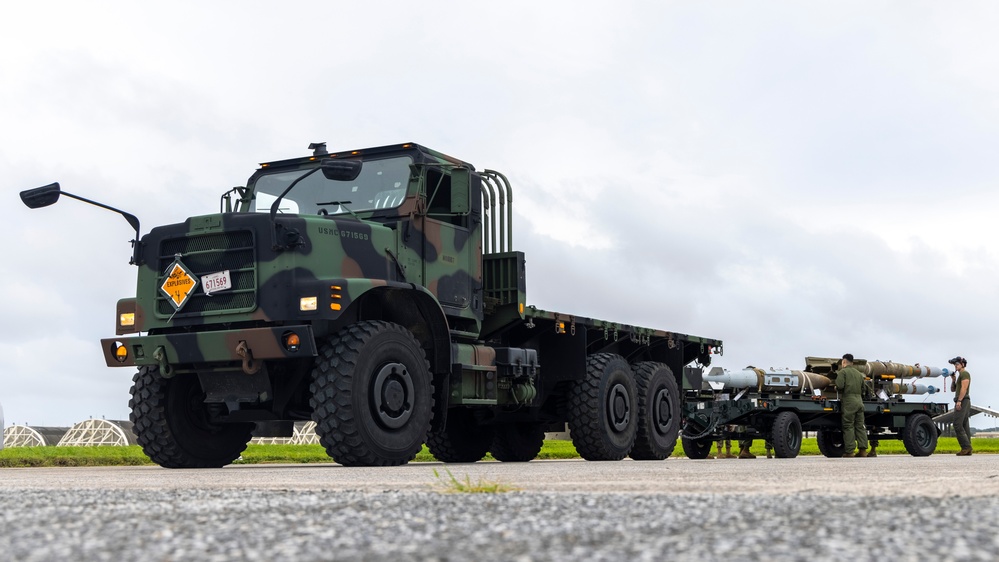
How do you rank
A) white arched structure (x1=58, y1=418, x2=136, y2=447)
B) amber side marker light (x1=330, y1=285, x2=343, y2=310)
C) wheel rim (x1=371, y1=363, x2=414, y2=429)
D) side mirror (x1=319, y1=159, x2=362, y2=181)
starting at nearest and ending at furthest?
side mirror (x1=319, y1=159, x2=362, y2=181)
amber side marker light (x1=330, y1=285, x2=343, y2=310)
wheel rim (x1=371, y1=363, x2=414, y2=429)
white arched structure (x1=58, y1=418, x2=136, y2=447)

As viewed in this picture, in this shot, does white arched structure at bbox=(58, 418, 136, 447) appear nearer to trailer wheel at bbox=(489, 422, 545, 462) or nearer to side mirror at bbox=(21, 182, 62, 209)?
trailer wheel at bbox=(489, 422, 545, 462)

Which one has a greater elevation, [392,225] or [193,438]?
[392,225]

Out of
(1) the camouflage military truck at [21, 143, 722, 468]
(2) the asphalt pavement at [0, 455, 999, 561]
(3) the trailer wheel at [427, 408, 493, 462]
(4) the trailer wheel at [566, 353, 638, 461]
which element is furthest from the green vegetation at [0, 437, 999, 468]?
(2) the asphalt pavement at [0, 455, 999, 561]

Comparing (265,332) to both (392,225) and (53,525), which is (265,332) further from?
(53,525)

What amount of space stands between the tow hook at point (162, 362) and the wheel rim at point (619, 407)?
18.9 feet

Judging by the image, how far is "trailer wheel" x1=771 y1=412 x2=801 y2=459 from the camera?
16.8 meters

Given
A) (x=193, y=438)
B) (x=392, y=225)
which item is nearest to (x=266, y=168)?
(x=392, y=225)

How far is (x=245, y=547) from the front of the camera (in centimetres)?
395

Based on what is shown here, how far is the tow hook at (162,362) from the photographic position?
11.2 m

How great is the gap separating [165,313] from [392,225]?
2386 millimetres

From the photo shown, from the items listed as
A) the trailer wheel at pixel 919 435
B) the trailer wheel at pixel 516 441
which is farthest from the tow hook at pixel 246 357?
the trailer wheel at pixel 919 435

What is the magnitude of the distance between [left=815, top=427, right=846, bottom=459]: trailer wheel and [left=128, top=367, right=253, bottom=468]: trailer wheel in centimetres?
1130

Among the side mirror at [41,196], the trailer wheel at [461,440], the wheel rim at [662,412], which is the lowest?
the trailer wheel at [461,440]

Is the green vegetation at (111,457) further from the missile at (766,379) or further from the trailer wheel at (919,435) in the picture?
the trailer wheel at (919,435)
